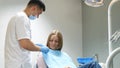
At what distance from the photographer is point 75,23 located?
3.76 metres

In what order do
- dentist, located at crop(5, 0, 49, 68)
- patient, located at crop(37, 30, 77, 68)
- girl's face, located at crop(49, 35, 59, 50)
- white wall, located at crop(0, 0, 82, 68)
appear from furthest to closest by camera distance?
white wall, located at crop(0, 0, 82, 68) → girl's face, located at crop(49, 35, 59, 50) → patient, located at crop(37, 30, 77, 68) → dentist, located at crop(5, 0, 49, 68)

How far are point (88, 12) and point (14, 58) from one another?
1919 millimetres

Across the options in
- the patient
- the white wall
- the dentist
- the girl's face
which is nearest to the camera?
the dentist

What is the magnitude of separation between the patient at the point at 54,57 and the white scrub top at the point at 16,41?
0.37 metres

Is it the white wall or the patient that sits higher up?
the white wall

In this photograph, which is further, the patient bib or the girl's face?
the girl's face

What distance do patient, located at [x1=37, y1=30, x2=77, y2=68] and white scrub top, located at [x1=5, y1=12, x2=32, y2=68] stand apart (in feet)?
1.22

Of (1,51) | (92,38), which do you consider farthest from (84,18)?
(1,51)

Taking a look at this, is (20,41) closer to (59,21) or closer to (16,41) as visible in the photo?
(16,41)

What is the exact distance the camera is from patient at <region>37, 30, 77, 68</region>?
2.45m

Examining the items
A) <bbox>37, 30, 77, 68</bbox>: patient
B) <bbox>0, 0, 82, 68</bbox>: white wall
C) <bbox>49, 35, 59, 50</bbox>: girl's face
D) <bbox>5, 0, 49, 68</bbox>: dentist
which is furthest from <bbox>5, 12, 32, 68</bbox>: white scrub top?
<bbox>0, 0, 82, 68</bbox>: white wall

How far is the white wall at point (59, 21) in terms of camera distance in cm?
315

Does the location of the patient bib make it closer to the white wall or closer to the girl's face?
the girl's face

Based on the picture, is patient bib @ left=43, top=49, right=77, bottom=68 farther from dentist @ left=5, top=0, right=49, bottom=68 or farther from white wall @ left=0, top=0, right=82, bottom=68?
white wall @ left=0, top=0, right=82, bottom=68
